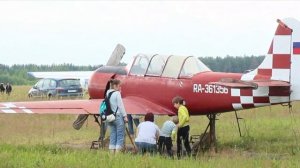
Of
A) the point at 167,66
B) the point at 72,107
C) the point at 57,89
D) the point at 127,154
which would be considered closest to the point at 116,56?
the point at 167,66

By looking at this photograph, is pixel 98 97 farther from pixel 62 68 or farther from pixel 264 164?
pixel 62 68

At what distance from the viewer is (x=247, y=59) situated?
122 meters

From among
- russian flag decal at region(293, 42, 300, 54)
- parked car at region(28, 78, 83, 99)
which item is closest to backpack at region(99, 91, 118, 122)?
russian flag decal at region(293, 42, 300, 54)

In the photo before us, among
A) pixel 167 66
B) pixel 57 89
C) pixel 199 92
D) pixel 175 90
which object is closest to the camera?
pixel 199 92

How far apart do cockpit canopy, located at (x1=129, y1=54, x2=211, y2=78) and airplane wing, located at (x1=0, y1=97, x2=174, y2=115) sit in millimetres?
757

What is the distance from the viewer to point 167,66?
565 inches

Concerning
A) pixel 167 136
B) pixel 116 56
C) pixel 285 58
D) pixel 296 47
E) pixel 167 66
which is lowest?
pixel 167 136

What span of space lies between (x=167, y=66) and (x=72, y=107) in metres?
2.37

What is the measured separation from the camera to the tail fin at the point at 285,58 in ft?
41.0

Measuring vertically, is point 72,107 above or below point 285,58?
below

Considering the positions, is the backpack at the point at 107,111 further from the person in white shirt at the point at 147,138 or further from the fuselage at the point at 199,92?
the fuselage at the point at 199,92

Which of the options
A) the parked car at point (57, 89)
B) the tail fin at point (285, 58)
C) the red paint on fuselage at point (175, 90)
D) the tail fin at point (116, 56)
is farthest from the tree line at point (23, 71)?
the tail fin at point (285, 58)

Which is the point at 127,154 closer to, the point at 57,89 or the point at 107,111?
the point at 107,111

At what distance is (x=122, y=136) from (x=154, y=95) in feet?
8.71
